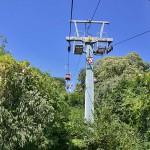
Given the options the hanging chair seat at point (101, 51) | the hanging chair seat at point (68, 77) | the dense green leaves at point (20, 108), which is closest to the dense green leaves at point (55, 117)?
the dense green leaves at point (20, 108)

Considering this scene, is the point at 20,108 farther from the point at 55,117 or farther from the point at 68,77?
the point at 68,77

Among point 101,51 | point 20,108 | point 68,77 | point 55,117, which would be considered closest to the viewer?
point 20,108

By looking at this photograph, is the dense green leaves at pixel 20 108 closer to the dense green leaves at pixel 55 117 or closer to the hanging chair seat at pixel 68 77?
the dense green leaves at pixel 55 117

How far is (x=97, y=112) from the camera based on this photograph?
89.3 ft

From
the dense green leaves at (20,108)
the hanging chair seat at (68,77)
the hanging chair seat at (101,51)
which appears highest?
the hanging chair seat at (68,77)

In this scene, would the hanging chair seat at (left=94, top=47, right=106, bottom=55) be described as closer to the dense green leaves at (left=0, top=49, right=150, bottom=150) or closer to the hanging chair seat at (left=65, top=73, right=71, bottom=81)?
the dense green leaves at (left=0, top=49, right=150, bottom=150)

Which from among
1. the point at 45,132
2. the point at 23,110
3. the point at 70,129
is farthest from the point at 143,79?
the point at 23,110

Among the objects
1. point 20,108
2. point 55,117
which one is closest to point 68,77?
point 55,117

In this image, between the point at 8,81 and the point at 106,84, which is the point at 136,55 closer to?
the point at 106,84

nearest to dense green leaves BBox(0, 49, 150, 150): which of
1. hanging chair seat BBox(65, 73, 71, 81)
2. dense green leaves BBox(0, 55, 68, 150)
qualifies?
dense green leaves BBox(0, 55, 68, 150)

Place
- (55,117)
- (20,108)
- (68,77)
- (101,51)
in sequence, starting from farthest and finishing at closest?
1. (68,77)
2. (101,51)
3. (55,117)
4. (20,108)

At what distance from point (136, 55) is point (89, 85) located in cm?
2485

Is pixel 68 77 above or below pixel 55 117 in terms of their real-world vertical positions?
above

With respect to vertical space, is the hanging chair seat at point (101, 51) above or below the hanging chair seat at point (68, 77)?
below
